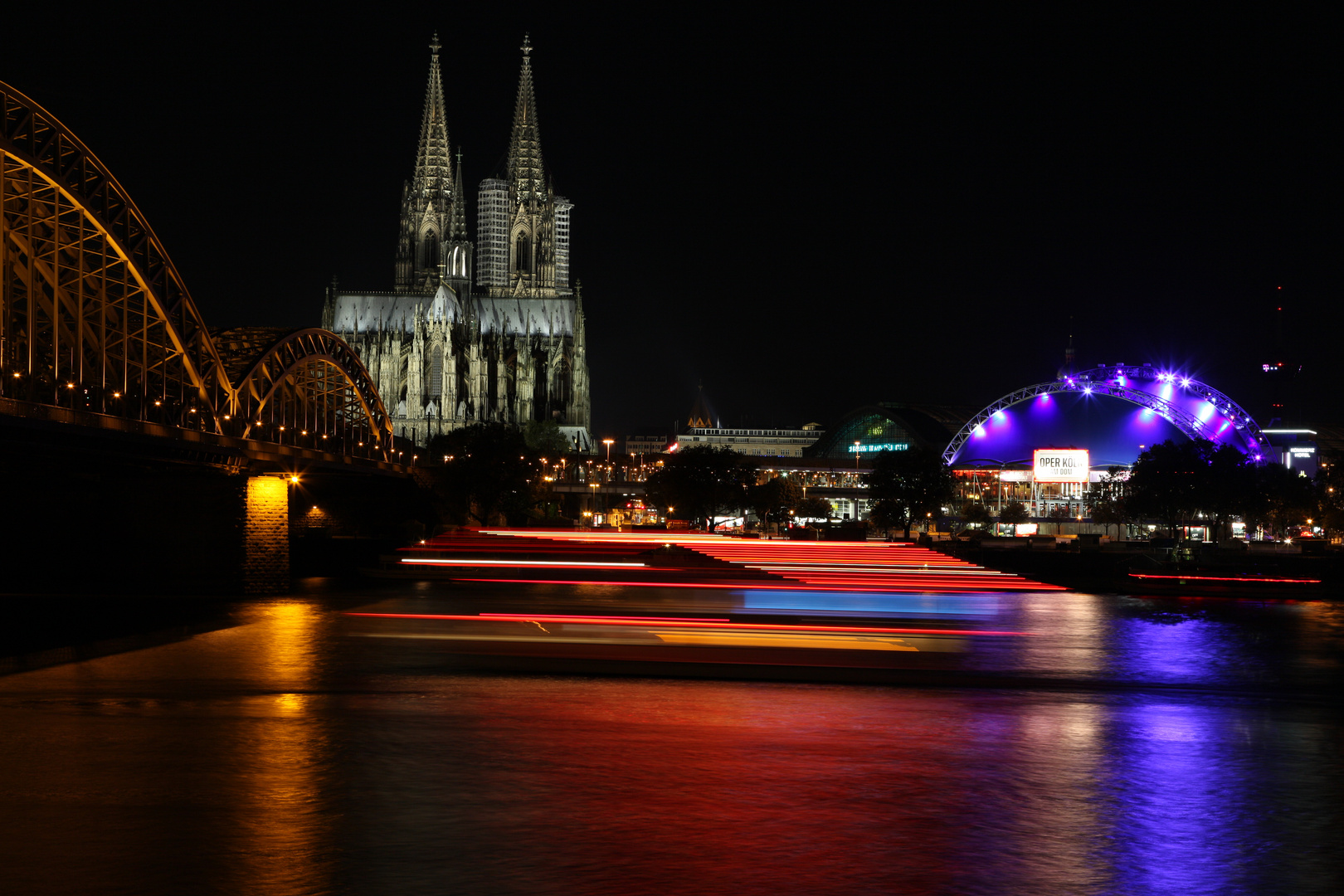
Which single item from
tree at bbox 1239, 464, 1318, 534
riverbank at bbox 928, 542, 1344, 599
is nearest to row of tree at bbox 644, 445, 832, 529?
tree at bbox 1239, 464, 1318, 534

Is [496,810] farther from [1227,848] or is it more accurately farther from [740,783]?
[1227,848]

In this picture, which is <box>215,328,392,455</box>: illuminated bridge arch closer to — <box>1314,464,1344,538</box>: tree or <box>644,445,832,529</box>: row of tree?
<box>644,445,832,529</box>: row of tree

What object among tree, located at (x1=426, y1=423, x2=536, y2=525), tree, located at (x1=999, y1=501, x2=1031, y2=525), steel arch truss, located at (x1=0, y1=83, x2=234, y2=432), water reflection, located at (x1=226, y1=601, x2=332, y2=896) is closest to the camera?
water reflection, located at (x1=226, y1=601, x2=332, y2=896)

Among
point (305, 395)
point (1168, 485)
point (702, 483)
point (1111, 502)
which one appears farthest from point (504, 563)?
point (1111, 502)

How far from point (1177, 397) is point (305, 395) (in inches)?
4695

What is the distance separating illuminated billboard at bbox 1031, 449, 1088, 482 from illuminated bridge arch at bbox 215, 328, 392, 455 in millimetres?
86504

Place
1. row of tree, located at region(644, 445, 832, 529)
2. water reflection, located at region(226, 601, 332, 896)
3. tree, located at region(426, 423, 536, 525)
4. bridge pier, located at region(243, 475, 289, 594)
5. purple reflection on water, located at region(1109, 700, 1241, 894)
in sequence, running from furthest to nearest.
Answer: row of tree, located at region(644, 445, 832, 529) < tree, located at region(426, 423, 536, 525) < bridge pier, located at region(243, 475, 289, 594) < purple reflection on water, located at region(1109, 700, 1241, 894) < water reflection, located at region(226, 601, 332, 896)

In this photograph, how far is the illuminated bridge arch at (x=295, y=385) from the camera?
77188mm

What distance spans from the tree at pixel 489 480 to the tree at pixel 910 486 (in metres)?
32.3

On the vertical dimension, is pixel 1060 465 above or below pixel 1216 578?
above

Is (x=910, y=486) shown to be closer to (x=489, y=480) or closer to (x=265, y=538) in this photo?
(x=489, y=480)

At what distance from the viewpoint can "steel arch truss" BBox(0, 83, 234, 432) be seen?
48.2 m

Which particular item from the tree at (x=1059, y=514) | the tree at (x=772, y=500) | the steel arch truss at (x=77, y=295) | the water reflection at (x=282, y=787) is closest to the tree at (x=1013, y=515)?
the tree at (x=1059, y=514)

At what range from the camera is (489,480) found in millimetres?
118438
